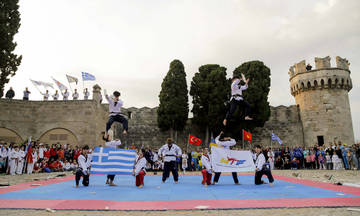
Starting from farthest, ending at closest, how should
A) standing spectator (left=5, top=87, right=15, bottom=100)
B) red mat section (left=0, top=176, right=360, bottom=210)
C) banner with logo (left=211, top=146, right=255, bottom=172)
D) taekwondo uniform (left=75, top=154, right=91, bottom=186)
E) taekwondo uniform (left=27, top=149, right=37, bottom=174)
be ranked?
1. standing spectator (left=5, top=87, right=15, bottom=100)
2. taekwondo uniform (left=27, top=149, right=37, bottom=174)
3. banner with logo (left=211, top=146, right=255, bottom=172)
4. taekwondo uniform (left=75, top=154, right=91, bottom=186)
5. red mat section (left=0, top=176, right=360, bottom=210)

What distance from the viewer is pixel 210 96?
96.5ft

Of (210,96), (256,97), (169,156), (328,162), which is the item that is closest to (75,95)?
(210,96)

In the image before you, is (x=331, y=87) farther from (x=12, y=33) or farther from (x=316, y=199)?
(x=12, y=33)

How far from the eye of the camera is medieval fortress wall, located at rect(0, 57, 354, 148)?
24.1 metres

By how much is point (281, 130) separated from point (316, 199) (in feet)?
90.2

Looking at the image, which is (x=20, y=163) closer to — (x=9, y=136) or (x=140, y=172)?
(x=9, y=136)

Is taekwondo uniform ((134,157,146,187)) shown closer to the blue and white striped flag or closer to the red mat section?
the red mat section

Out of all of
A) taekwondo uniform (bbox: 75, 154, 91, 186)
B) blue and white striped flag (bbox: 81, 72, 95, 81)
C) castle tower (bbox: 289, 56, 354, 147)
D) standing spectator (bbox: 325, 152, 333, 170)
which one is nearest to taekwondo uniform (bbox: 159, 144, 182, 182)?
taekwondo uniform (bbox: 75, 154, 91, 186)

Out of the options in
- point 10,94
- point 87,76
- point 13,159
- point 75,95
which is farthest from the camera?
point 75,95

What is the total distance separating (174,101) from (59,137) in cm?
1310

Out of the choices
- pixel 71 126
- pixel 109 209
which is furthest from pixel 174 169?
pixel 71 126

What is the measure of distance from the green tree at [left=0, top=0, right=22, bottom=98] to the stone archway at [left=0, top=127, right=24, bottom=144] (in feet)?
17.5

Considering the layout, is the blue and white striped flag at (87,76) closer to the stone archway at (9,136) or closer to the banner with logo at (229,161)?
the stone archway at (9,136)

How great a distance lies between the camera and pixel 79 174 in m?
9.68
